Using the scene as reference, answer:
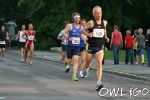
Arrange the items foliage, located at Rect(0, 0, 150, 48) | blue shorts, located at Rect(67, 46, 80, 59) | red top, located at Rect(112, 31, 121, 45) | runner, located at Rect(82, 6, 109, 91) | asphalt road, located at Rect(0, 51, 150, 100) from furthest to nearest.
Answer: foliage, located at Rect(0, 0, 150, 48), red top, located at Rect(112, 31, 121, 45), blue shorts, located at Rect(67, 46, 80, 59), runner, located at Rect(82, 6, 109, 91), asphalt road, located at Rect(0, 51, 150, 100)

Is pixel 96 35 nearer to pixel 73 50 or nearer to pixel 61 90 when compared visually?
pixel 61 90

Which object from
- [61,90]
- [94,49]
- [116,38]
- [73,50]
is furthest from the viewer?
[116,38]

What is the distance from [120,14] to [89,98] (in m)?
36.3

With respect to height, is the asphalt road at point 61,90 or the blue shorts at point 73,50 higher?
the blue shorts at point 73,50

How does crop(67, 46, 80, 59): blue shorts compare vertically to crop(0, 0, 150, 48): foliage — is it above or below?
below

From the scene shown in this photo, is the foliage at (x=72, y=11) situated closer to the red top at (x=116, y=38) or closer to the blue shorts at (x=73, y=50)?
the red top at (x=116, y=38)

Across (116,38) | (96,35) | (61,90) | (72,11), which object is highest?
(72,11)

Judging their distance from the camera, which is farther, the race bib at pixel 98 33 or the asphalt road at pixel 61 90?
the race bib at pixel 98 33

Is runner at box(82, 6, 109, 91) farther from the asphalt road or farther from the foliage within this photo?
the foliage

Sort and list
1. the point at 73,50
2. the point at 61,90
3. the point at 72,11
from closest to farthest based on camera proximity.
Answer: the point at 61,90, the point at 73,50, the point at 72,11

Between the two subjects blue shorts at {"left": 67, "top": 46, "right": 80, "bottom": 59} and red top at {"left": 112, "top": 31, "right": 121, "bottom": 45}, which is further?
red top at {"left": 112, "top": 31, "right": 121, "bottom": 45}

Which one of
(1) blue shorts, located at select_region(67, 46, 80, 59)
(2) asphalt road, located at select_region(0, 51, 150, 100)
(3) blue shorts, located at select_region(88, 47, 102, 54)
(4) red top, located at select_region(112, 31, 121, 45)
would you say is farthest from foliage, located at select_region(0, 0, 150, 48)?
(3) blue shorts, located at select_region(88, 47, 102, 54)

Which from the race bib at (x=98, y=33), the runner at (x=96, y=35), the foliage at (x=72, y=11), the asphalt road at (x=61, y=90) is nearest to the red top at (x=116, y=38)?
the asphalt road at (x=61, y=90)

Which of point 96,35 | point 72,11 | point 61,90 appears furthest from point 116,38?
point 72,11
